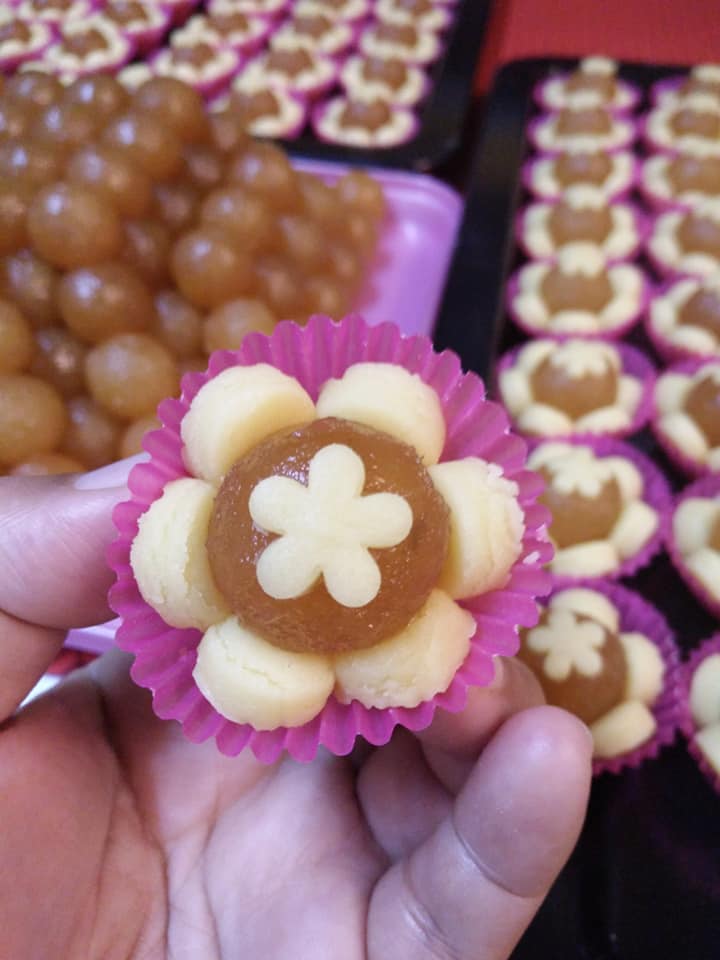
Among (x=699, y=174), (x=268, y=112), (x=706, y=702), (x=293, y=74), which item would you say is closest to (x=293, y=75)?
(x=293, y=74)

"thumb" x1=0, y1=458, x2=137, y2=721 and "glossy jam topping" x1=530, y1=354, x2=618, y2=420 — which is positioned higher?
"thumb" x1=0, y1=458, x2=137, y2=721

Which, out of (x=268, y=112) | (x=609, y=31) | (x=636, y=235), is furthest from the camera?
(x=609, y=31)

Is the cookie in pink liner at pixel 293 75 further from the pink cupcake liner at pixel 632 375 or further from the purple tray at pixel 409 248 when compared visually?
the pink cupcake liner at pixel 632 375

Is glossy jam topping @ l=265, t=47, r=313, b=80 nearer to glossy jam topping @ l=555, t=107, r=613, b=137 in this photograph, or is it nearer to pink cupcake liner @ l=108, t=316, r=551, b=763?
glossy jam topping @ l=555, t=107, r=613, b=137

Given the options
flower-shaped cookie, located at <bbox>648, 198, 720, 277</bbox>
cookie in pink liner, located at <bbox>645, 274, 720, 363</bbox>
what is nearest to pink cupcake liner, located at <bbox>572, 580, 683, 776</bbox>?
cookie in pink liner, located at <bbox>645, 274, 720, 363</bbox>

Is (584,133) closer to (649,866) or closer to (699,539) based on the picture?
(699,539)

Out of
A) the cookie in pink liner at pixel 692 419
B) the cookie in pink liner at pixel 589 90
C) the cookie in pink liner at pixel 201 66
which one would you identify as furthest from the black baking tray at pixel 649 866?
the cookie in pink liner at pixel 201 66
